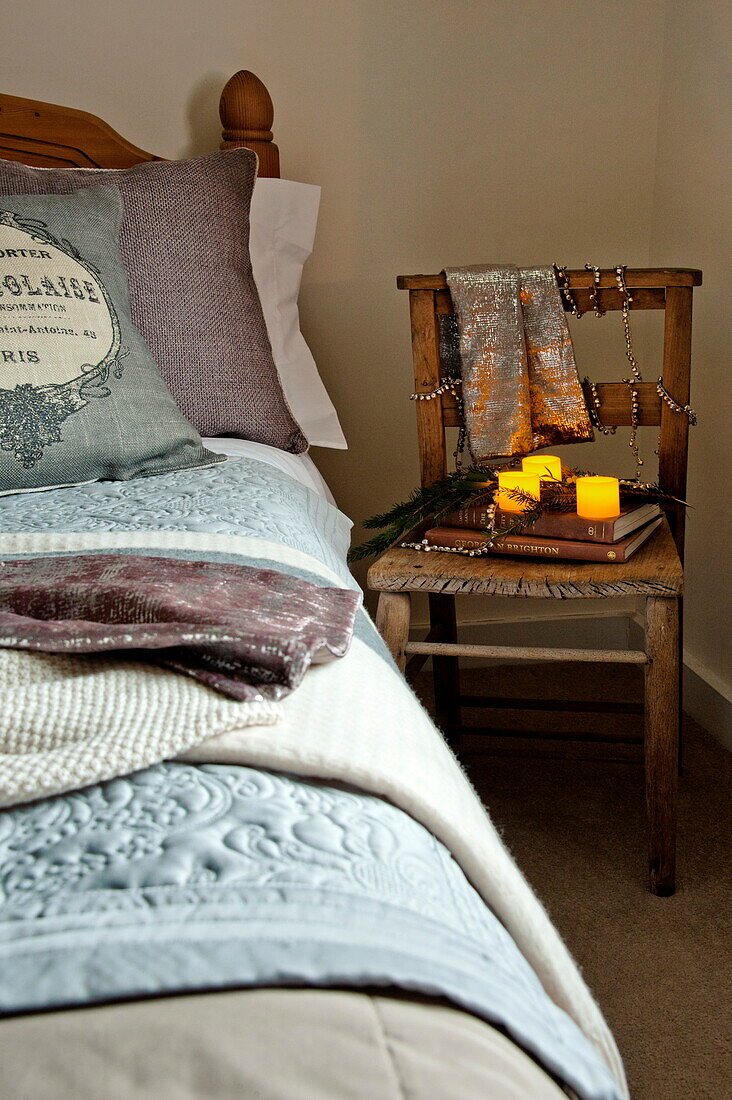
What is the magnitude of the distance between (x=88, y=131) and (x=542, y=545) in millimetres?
1171

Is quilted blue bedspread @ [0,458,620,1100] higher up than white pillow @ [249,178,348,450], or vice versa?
white pillow @ [249,178,348,450]

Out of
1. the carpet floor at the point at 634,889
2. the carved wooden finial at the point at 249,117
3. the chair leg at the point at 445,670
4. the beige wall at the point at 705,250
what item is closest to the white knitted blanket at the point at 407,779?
the carpet floor at the point at 634,889

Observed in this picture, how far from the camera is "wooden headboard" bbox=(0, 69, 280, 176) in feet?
5.66

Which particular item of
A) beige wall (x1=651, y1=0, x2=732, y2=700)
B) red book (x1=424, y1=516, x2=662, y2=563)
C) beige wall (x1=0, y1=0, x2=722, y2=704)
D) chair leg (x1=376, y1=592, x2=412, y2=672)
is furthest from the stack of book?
beige wall (x1=0, y1=0, x2=722, y2=704)

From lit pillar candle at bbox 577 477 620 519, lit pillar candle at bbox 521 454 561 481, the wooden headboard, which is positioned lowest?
lit pillar candle at bbox 577 477 620 519

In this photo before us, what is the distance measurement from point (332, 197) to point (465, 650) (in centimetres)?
107

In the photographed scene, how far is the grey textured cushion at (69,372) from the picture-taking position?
3.78ft

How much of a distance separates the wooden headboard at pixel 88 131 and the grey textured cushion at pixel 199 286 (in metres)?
0.27

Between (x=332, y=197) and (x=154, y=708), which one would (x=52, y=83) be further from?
(x=154, y=708)

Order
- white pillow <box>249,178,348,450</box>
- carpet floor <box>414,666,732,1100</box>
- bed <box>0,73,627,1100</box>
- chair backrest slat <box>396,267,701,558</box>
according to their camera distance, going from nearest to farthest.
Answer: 1. bed <box>0,73,627,1100</box>
2. carpet floor <box>414,666,732,1100</box>
3. chair backrest slat <box>396,267,701,558</box>
4. white pillow <box>249,178,348,450</box>

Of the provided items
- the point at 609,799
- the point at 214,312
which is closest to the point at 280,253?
the point at 214,312

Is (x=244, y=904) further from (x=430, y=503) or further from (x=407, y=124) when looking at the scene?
(x=407, y=124)

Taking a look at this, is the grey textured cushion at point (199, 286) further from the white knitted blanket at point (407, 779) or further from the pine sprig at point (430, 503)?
the white knitted blanket at point (407, 779)

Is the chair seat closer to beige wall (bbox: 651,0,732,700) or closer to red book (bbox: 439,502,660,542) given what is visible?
red book (bbox: 439,502,660,542)
